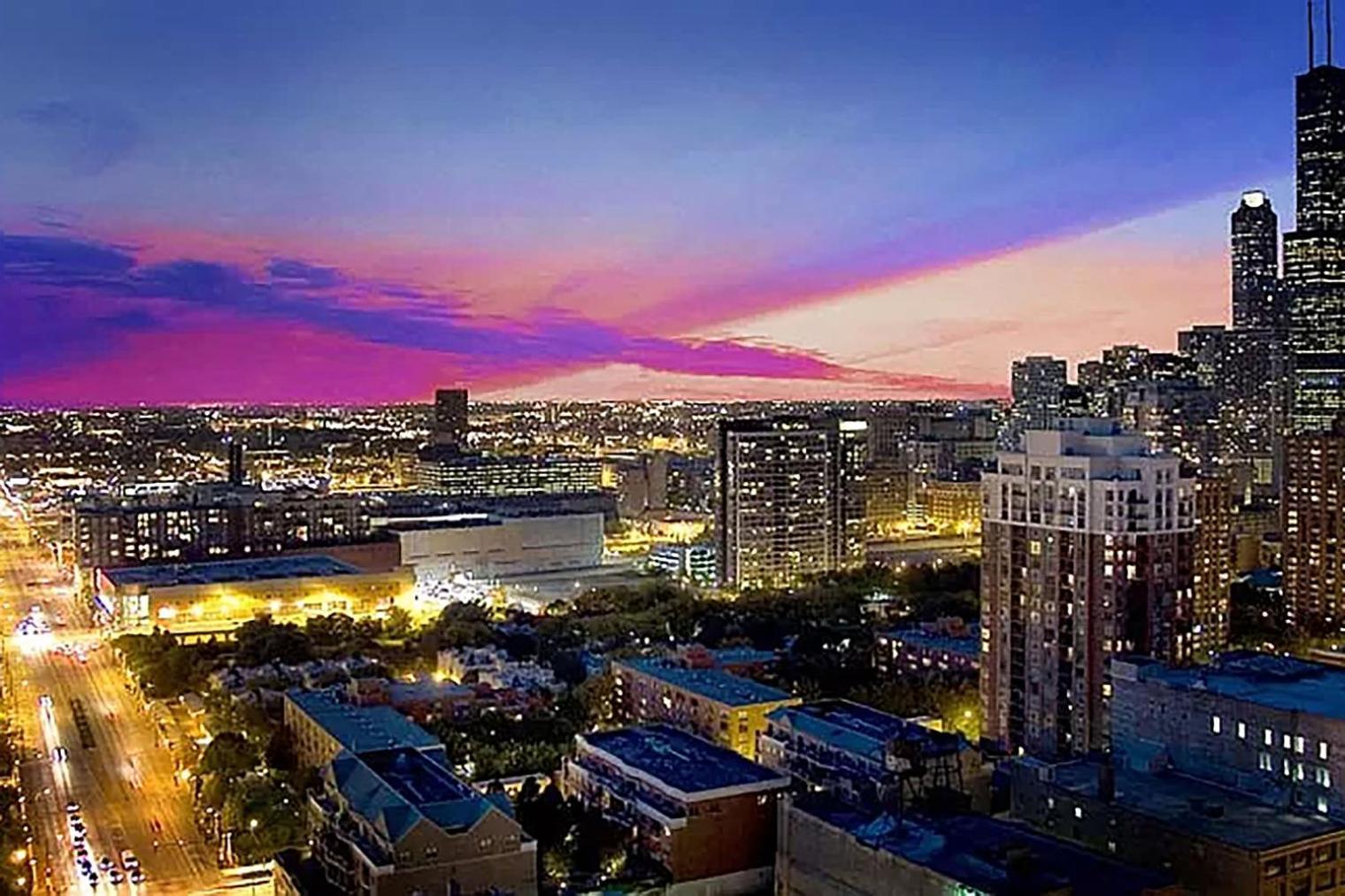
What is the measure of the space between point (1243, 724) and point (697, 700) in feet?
29.3

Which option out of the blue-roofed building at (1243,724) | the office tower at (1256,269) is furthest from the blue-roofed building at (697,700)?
the office tower at (1256,269)

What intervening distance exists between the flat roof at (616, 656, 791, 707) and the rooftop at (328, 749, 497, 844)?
20.6 ft

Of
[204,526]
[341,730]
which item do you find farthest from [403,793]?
[204,526]

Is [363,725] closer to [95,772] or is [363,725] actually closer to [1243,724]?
[95,772]

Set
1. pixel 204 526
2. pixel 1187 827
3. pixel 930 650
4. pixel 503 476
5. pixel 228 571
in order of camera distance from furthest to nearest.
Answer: pixel 503 476, pixel 204 526, pixel 228 571, pixel 930 650, pixel 1187 827

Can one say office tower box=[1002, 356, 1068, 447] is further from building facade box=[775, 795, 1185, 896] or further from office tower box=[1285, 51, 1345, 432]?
building facade box=[775, 795, 1185, 896]

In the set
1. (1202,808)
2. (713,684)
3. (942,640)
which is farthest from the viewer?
(942,640)

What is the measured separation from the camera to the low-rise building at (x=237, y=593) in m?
36.2

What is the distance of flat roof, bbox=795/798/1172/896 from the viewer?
12898 mm

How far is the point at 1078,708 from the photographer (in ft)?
70.4

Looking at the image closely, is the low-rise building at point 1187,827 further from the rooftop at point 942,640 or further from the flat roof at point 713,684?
the rooftop at point 942,640

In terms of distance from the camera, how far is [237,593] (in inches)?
1484

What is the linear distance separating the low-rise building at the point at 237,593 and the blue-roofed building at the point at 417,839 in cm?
2037

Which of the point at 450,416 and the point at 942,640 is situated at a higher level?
the point at 450,416
